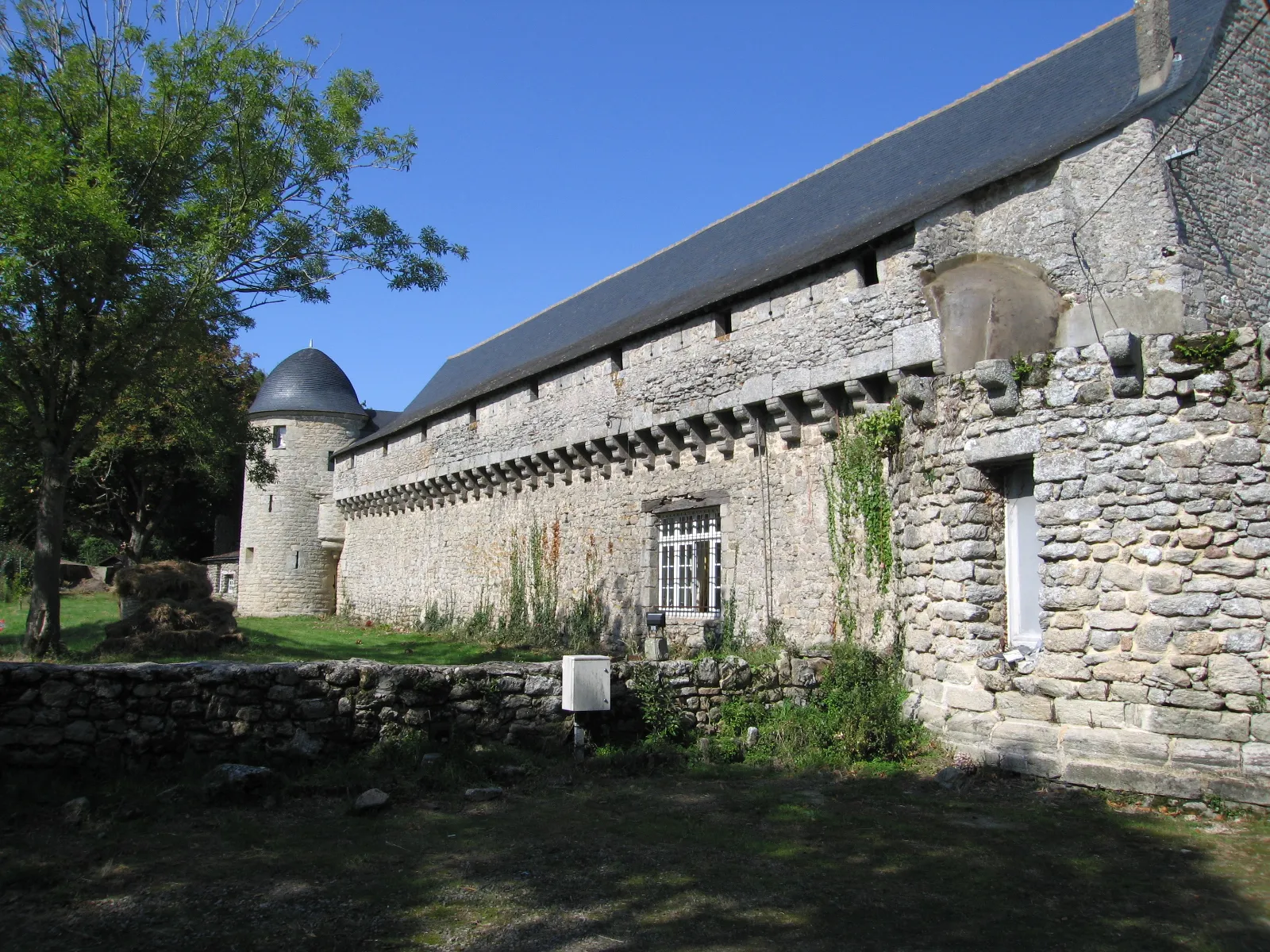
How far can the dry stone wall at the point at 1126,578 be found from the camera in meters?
5.51

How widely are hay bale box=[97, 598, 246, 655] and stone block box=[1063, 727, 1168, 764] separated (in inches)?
417

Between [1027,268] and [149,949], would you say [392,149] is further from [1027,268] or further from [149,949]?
[149,949]

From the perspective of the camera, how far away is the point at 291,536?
2642 centimetres

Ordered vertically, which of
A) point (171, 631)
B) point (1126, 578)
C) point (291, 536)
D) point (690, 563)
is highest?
point (291, 536)

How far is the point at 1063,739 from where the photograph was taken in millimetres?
6027

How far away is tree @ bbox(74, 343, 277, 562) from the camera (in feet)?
41.3

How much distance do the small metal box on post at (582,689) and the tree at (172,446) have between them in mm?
7812

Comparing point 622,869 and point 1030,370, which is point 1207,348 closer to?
point 1030,370

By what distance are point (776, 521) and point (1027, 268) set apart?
388cm

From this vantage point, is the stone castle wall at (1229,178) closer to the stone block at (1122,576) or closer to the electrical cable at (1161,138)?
the electrical cable at (1161,138)

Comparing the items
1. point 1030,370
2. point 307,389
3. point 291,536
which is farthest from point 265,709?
point 307,389

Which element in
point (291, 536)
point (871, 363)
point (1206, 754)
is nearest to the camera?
point (1206, 754)

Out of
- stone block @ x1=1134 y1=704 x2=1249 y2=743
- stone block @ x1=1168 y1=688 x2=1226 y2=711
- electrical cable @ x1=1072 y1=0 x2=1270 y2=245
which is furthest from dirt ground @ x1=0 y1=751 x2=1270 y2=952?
electrical cable @ x1=1072 y1=0 x2=1270 y2=245

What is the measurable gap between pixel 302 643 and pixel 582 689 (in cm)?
1088
